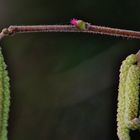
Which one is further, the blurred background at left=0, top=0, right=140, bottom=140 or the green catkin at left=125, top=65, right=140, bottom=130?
the blurred background at left=0, top=0, right=140, bottom=140

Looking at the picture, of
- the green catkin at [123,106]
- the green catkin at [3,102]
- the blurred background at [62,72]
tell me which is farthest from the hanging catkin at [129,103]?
the blurred background at [62,72]

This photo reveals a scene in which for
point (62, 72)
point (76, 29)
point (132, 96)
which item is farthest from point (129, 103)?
point (62, 72)

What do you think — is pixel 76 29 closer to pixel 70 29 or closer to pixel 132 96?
pixel 70 29

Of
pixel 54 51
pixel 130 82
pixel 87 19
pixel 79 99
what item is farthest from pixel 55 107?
pixel 130 82

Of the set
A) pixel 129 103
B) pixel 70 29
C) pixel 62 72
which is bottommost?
pixel 129 103

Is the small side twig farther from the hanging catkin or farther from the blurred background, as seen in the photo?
the blurred background

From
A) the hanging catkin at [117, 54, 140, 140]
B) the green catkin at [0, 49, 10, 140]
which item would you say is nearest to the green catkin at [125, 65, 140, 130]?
the hanging catkin at [117, 54, 140, 140]

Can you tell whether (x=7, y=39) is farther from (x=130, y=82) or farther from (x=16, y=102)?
(x=130, y=82)

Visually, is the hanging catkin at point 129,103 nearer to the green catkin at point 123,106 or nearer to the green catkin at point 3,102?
the green catkin at point 123,106
